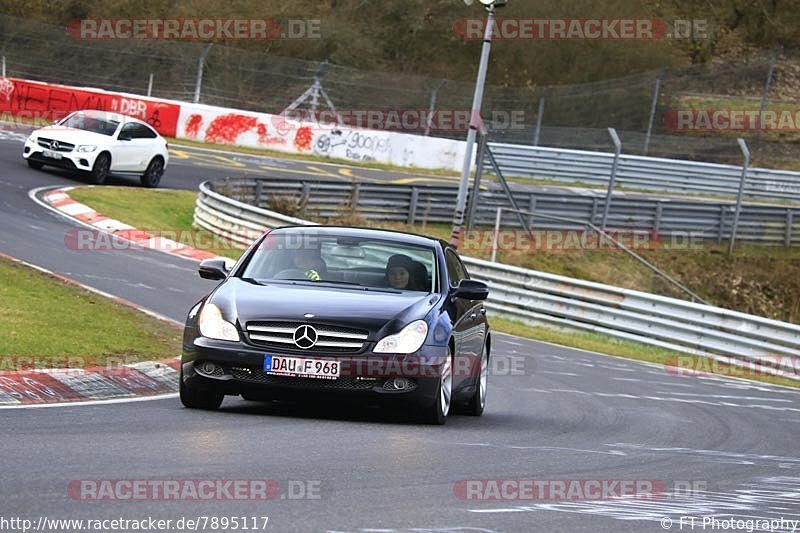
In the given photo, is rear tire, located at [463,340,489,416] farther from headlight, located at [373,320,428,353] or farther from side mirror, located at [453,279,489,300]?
headlight, located at [373,320,428,353]

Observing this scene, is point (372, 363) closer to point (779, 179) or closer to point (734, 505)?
point (734, 505)

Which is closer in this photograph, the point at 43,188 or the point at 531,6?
the point at 43,188

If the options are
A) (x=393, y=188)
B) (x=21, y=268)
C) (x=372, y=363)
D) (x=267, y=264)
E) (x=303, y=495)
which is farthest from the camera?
(x=393, y=188)

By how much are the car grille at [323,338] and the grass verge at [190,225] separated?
478 inches

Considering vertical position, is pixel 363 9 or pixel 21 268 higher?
pixel 363 9

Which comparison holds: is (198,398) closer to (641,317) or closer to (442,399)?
(442,399)

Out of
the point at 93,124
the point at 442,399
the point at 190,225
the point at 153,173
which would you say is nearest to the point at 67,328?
the point at 442,399

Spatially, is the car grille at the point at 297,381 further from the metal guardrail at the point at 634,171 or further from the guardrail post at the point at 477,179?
the metal guardrail at the point at 634,171

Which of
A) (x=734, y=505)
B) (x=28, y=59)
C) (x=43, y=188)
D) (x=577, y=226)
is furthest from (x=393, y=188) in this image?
(x=734, y=505)

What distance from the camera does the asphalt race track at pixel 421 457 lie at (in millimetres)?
6352

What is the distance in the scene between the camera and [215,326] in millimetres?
9648

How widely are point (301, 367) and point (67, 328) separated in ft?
13.7

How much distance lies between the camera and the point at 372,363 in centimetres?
948

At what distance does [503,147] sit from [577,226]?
8.31 metres
